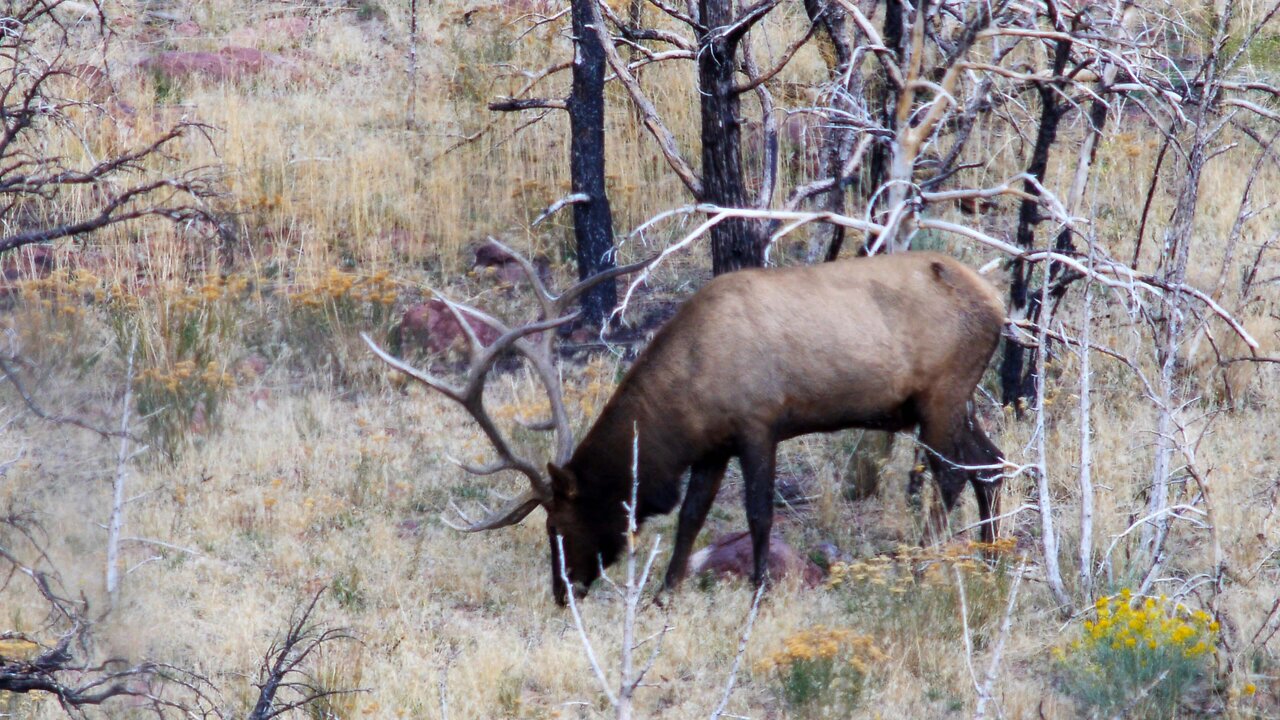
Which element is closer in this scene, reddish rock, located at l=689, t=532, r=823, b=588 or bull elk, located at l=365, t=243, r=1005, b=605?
bull elk, located at l=365, t=243, r=1005, b=605

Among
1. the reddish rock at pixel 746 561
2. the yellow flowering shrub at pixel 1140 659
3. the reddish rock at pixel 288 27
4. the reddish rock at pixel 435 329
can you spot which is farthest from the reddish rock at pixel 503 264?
the yellow flowering shrub at pixel 1140 659

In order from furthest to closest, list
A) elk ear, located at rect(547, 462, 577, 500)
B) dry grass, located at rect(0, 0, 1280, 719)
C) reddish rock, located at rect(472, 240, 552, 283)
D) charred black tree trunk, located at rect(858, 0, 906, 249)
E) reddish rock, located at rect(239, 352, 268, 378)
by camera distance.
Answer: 1. reddish rock, located at rect(472, 240, 552, 283)
2. reddish rock, located at rect(239, 352, 268, 378)
3. charred black tree trunk, located at rect(858, 0, 906, 249)
4. elk ear, located at rect(547, 462, 577, 500)
5. dry grass, located at rect(0, 0, 1280, 719)

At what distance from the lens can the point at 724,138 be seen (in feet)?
27.9

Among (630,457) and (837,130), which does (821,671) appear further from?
(837,130)

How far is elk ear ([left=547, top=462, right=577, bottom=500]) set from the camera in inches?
282

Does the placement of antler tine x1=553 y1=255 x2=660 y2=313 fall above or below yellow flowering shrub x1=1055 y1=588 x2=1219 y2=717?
above

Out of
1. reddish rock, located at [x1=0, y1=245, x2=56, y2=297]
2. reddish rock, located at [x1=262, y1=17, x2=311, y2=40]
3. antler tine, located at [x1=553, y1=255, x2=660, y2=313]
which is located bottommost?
reddish rock, located at [x1=0, y1=245, x2=56, y2=297]

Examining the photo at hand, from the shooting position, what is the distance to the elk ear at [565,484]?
7.16 metres

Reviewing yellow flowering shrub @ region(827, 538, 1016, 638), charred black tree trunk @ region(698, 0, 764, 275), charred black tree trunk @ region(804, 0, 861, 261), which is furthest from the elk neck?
charred black tree trunk @ region(804, 0, 861, 261)

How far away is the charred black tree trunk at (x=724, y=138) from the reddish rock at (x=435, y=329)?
2.68 meters

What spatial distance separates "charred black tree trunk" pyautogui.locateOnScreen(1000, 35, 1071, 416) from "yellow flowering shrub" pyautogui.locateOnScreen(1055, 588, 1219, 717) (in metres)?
2.12

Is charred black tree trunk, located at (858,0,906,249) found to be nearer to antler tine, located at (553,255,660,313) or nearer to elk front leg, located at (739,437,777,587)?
elk front leg, located at (739,437,777,587)

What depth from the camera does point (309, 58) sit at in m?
16.1

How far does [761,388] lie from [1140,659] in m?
2.21
